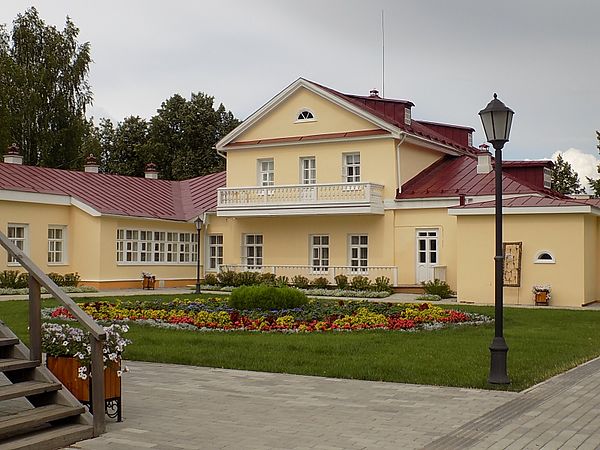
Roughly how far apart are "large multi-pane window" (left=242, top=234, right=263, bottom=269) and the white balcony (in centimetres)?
176

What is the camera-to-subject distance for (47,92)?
44.9 metres

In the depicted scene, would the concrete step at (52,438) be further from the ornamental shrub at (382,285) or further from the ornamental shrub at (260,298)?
the ornamental shrub at (382,285)

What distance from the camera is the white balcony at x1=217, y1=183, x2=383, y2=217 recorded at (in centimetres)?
2975

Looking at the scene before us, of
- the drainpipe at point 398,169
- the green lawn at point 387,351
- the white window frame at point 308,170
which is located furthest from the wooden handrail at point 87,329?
the white window frame at point 308,170

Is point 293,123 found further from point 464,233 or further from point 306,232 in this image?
point 464,233

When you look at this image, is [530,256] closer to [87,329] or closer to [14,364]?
[87,329]

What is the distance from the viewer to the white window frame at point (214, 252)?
3494 centimetres

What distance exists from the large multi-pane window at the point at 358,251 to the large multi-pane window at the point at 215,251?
6443mm

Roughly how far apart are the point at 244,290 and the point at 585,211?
10628 mm

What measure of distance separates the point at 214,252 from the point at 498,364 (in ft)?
85.3

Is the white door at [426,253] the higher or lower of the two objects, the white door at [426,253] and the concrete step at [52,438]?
the higher

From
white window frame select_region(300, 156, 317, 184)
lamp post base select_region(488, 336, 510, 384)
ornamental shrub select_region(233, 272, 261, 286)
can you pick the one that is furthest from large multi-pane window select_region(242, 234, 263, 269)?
lamp post base select_region(488, 336, 510, 384)

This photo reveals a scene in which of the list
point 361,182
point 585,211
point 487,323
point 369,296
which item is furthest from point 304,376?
point 361,182

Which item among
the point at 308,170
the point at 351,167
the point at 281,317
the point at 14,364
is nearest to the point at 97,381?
the point at 14,364
